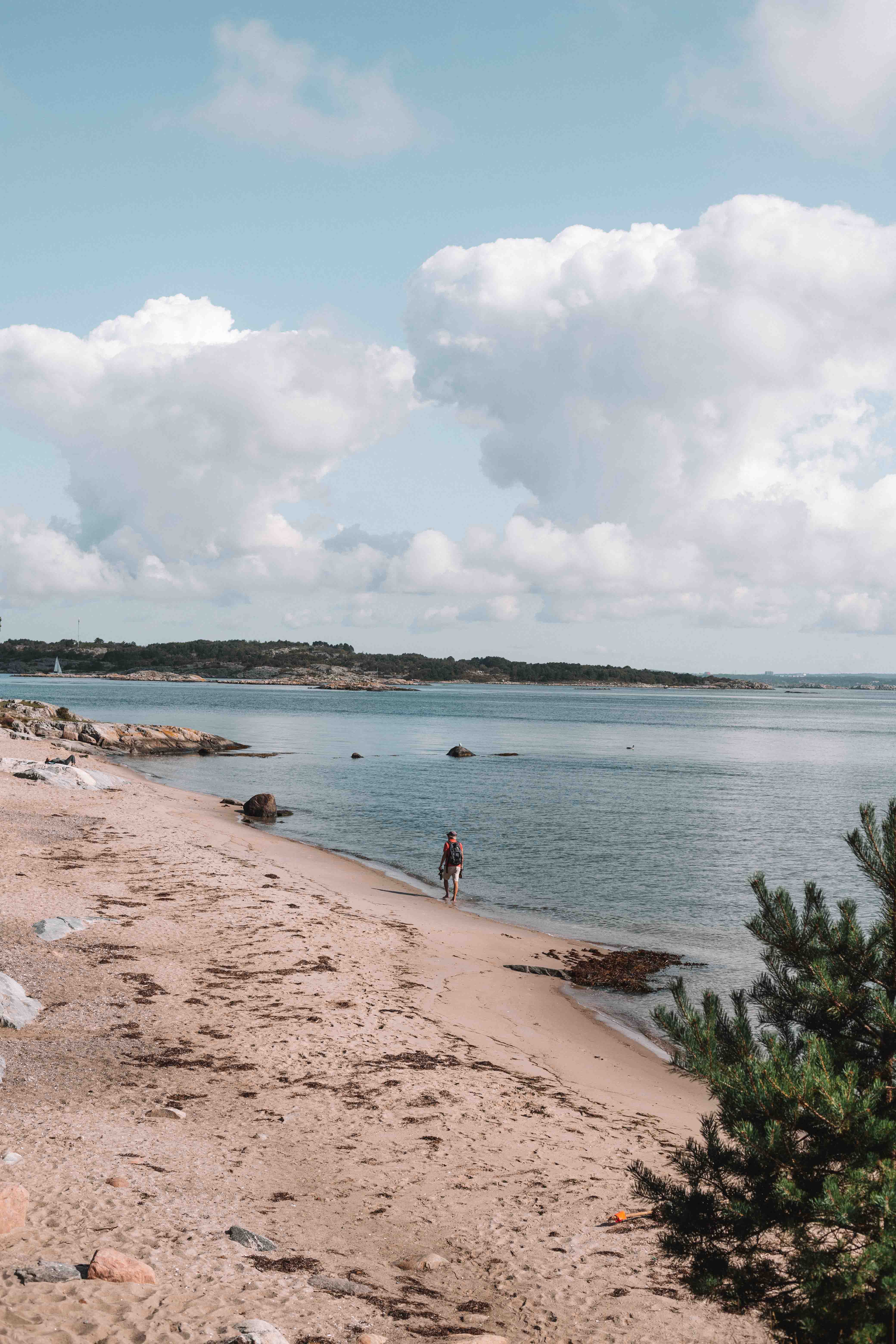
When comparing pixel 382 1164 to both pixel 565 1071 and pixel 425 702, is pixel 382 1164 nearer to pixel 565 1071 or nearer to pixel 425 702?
pixel 565 1071

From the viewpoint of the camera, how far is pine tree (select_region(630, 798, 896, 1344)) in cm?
415

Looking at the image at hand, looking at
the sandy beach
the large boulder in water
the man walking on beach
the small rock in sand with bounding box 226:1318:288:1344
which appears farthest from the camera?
the large boulder in water

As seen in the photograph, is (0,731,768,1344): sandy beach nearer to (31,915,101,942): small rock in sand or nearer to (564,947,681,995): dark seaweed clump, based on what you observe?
(31,915,101,942): small rock in sand

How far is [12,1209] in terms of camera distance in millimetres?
6102

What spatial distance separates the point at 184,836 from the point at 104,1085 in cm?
1721

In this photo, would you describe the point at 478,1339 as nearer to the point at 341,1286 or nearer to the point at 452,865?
the point at 341,1286

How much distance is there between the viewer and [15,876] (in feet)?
58.0

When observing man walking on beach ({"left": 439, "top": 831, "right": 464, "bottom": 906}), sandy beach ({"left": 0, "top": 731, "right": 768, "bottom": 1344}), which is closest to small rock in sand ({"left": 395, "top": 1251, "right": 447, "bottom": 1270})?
sandy beach ({"left": 0, "top": 731, "right": 768, "bottom": 1344})

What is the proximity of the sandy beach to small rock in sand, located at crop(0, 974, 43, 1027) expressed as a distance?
144mm

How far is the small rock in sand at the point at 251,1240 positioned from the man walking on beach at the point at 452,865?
55.1 feet

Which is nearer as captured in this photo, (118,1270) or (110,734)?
(118,1270)

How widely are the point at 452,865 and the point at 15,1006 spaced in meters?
14.1

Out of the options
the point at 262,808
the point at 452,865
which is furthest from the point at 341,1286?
the point at 262,808

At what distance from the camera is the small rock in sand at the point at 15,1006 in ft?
33.7
